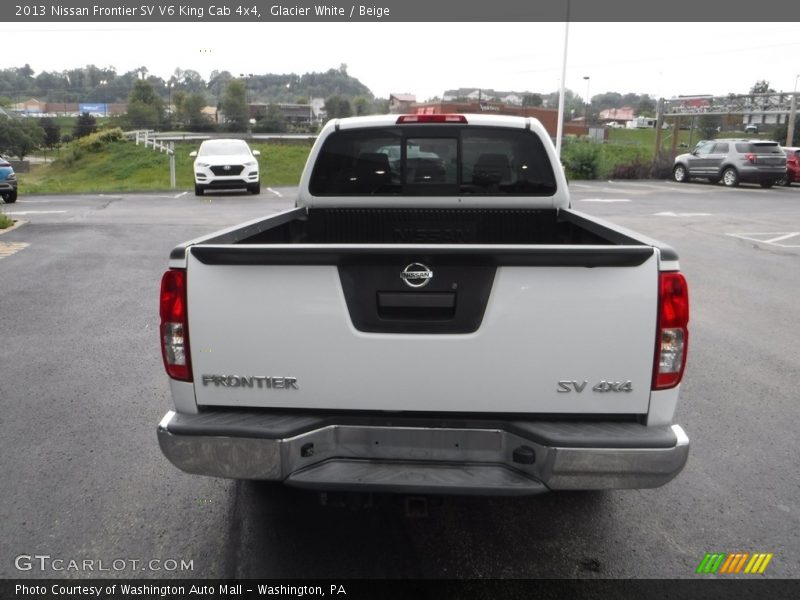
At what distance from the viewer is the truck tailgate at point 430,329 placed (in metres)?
2.97

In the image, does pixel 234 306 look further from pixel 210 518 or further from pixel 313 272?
pixel 210 518

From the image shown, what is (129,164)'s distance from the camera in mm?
47656

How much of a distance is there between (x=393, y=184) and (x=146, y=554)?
286 cm

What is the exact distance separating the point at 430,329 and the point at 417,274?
23cm

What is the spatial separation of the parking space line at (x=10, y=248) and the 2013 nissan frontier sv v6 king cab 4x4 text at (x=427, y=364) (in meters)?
10.3

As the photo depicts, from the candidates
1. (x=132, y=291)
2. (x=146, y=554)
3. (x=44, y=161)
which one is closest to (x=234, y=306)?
(x=146, y=554)

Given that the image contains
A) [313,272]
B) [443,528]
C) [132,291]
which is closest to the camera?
[313,272]

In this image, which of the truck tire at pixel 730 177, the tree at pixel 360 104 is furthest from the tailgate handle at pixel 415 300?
the tree at pixel 360 104

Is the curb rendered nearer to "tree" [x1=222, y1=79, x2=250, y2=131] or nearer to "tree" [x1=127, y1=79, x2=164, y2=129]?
"tree" [x1=222, y1=79, x2=250, y2=131]

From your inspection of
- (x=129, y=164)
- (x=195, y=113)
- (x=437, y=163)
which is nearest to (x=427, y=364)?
(x=437, y=163)

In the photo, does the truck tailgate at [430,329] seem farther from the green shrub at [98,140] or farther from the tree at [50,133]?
the tree at [50,133]

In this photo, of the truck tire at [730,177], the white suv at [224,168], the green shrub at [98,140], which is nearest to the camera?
the white suv at [224,168]

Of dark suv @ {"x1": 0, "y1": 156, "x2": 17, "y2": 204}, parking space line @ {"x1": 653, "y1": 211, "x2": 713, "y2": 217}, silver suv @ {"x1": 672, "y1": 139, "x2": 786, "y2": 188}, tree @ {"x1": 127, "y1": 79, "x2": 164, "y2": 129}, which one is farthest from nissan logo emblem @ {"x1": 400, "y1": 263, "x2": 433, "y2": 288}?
tree @ {"x1": 127, "y1": 79, "x2": 164, "y2": 129}

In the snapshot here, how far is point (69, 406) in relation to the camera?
18.0ft
